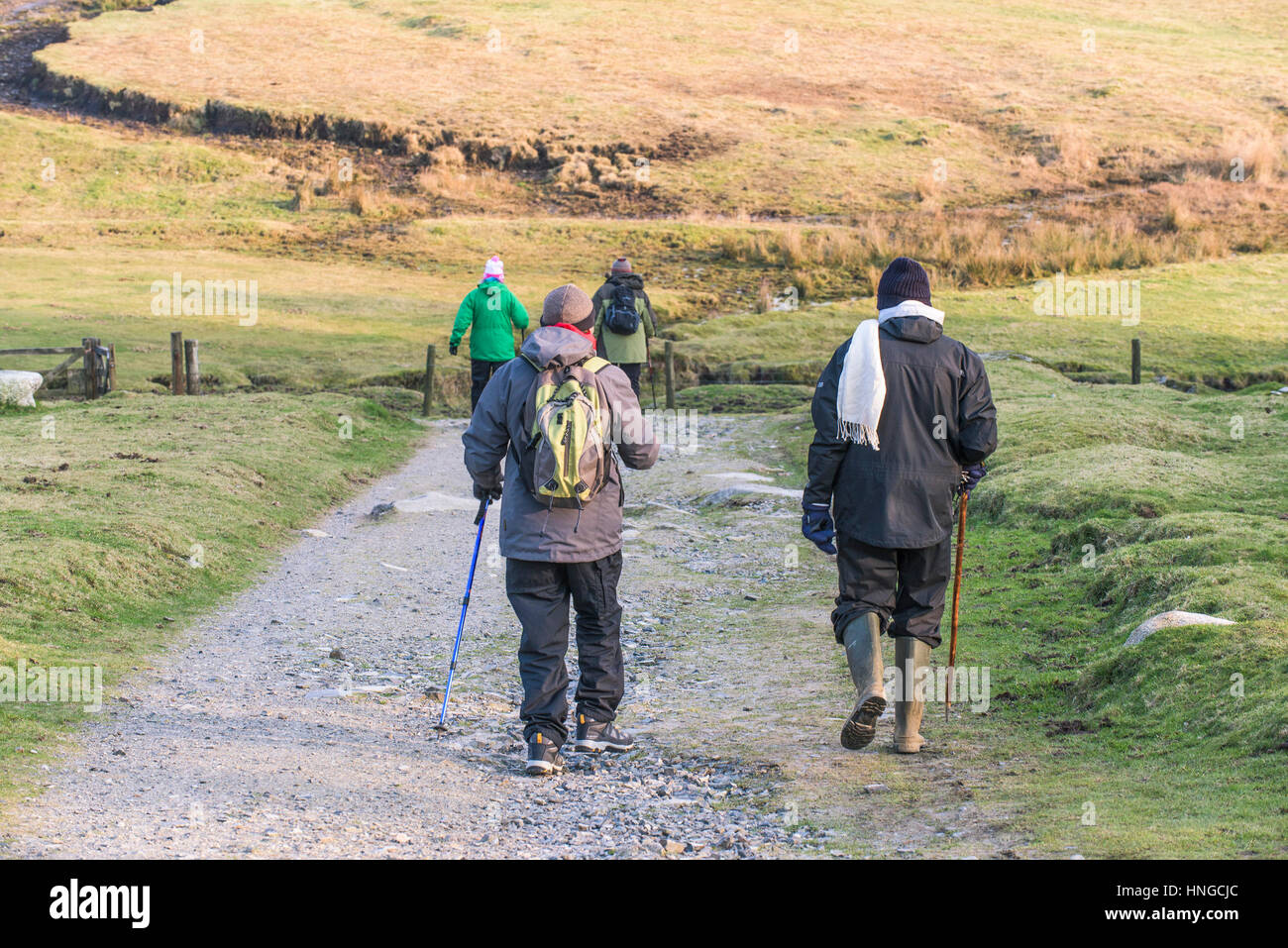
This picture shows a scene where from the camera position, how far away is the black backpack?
1603 cm

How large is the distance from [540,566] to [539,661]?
495 millimetres

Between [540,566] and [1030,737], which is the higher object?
[540,566]

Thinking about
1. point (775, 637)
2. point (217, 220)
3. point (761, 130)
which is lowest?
point (775, 637)

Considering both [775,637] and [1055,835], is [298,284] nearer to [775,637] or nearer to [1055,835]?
[775,637]

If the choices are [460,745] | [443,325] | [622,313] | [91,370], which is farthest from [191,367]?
[460,745]

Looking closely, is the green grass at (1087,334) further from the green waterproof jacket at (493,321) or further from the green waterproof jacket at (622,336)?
the green waterproof jacket at (493,321)

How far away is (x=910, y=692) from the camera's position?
22.3 ft

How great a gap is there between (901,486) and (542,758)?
7.35 ft

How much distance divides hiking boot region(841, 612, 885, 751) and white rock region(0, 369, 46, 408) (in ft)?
56.6

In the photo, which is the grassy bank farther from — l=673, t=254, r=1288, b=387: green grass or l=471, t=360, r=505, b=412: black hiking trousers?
l=471, t=360, r=505, b=412: black hiking trousers

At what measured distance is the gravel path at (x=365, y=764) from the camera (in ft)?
18.8

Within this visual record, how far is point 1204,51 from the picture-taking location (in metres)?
75.5

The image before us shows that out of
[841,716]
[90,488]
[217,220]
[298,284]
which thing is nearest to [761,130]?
[217,220]

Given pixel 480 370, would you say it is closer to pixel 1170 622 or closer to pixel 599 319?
pixel 599 319
